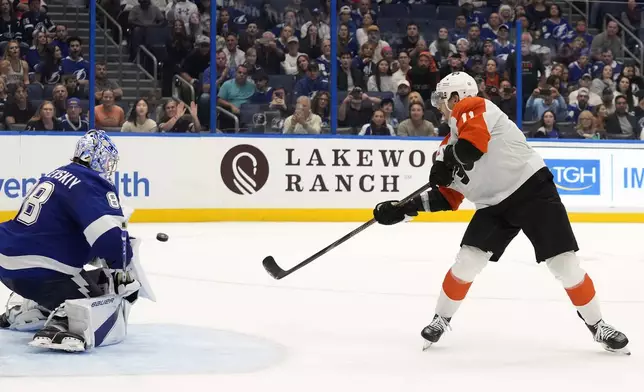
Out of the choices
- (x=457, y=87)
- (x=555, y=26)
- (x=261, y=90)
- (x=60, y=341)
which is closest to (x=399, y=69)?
(x=261, y=90)

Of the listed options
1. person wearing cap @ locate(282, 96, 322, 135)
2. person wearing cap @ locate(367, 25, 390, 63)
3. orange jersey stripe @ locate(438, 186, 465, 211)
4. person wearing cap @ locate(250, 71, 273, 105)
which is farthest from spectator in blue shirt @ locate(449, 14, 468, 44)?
orange jersey stripe @ locate(438, 186, 465, 211)

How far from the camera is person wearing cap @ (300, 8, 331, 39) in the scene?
10.2 meters

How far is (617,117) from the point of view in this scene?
10.9m

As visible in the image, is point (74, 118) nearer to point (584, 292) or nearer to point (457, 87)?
point (457, 87)

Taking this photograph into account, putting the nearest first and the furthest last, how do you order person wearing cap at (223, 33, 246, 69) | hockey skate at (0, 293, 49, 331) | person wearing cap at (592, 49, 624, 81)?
1. hockey skate at (0, 293, 49, 331)
2. person wearing cap at (223, 33, 246, 69)
3. person wearing cap at (592, 49, 624, 81)

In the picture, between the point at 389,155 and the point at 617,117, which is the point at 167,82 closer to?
the point at 389,155

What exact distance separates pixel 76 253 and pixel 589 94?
27.6 ft

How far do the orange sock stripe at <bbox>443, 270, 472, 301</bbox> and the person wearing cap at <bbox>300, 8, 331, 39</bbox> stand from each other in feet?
21.5

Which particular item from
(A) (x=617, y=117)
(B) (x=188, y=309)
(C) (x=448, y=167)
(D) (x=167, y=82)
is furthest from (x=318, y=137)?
(C) (x=448, y=167)

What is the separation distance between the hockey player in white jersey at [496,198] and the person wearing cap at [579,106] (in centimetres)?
714

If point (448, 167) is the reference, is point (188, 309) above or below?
below

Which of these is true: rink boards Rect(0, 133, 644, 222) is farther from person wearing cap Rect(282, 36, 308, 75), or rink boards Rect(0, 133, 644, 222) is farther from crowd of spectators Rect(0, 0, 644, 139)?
person wearing cap Rect(282, 36, 308, 75)

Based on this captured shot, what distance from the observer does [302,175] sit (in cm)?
1006

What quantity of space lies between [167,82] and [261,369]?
6.73 meters
